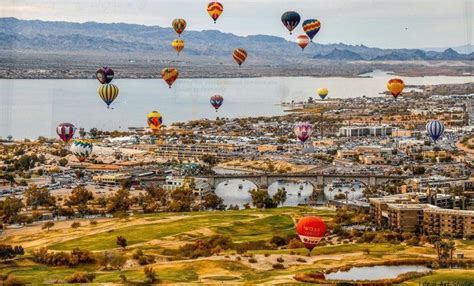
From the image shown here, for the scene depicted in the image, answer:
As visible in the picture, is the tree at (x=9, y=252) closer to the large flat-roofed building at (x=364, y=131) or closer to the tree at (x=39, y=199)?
the tree at (x=39, y=199)

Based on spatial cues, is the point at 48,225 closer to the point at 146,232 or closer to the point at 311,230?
the point at 146,232

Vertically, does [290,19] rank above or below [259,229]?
above

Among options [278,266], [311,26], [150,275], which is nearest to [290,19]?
[311,26]

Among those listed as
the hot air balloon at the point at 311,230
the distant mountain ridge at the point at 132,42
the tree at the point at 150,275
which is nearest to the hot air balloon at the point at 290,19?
the hot air balloon at the point at 311,230

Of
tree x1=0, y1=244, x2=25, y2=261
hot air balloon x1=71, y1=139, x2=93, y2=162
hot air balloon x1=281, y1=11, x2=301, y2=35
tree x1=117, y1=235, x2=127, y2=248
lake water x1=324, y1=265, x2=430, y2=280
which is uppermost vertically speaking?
hot air balloon x1=281, y1=11, x2=301, y2=35

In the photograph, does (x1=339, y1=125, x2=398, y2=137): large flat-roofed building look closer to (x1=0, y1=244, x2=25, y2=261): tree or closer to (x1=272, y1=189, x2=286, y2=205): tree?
(x1=272, y1=189, x2=286, y2=205): tree

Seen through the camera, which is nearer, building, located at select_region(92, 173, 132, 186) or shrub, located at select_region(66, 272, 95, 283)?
shrub, located at select_region(66, 272, 95, 283)

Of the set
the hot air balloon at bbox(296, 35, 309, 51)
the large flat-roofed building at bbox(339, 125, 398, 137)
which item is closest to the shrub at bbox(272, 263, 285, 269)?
the hot air balloon at bbox(296, 35, 309, 51)

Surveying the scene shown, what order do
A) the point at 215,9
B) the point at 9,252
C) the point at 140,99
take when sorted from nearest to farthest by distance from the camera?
the point at 9,252 → the point at 215,9 → the point at 140,99
